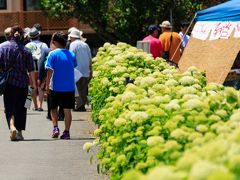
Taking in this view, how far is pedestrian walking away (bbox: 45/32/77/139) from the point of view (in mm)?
13602

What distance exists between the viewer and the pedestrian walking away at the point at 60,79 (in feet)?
44.6

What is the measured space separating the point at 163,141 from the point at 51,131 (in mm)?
9586

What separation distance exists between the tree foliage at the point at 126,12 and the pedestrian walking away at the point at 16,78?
47.4ft

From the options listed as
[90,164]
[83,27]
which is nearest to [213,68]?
[90,164]

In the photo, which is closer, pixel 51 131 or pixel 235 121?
pixel 235 121

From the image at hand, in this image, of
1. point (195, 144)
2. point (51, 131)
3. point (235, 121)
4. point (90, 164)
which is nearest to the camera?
point (195, 144)

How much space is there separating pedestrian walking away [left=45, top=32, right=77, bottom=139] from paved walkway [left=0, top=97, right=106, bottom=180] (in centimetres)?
43

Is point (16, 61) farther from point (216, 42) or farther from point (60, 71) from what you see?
point (216, 42)

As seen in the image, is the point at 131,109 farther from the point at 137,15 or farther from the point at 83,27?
the point at 83,27

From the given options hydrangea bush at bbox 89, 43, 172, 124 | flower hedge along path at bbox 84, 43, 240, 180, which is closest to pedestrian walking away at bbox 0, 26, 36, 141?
hydrangea bush at bbox 89, 43, 172, 124

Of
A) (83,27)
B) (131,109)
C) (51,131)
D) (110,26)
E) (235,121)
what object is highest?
(235,121)

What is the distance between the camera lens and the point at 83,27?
3766cm

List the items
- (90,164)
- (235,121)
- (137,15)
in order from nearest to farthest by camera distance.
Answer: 1. (235,121)
2. (90,164)
3. (137,15)

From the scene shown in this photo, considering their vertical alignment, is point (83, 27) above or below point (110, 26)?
below
